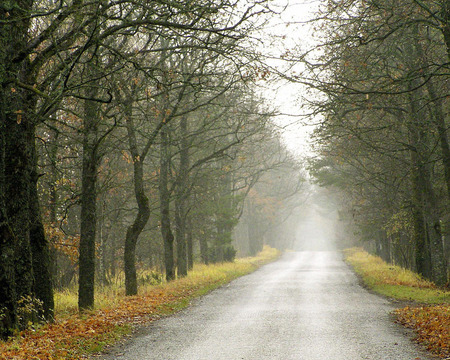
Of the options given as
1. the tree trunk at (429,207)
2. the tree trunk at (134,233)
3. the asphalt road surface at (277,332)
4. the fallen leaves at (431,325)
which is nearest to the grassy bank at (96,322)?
the asphalt road surface at (277,332)

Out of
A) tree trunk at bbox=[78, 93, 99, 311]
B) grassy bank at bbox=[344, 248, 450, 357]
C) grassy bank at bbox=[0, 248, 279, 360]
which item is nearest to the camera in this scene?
grassy bank at bbox=[0, 248, 279, 360]

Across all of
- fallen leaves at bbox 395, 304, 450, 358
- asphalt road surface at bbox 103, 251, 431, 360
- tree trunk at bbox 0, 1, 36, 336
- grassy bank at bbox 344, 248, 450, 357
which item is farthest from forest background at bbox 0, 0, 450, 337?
fallen leaves at bbox 395, 304, 450, 358

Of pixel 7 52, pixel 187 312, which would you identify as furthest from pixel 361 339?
pixel 7 52

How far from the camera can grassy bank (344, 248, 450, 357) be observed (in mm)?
8635

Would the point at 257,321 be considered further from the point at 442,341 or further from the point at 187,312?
the point at 442,341

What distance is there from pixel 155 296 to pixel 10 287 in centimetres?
701

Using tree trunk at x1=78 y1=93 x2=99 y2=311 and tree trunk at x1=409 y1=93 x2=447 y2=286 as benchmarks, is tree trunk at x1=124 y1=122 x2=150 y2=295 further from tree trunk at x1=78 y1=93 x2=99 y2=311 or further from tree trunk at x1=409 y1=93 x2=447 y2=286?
tree trunk at x1=409 y1=93 x2=447 y2=286

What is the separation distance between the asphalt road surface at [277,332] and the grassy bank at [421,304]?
32 cm

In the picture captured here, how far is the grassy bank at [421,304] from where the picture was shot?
864cm

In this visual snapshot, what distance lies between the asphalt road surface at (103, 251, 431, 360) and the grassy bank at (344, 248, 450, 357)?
32cm

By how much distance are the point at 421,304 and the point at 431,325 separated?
14.2 ft

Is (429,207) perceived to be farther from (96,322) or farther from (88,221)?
(96,322)

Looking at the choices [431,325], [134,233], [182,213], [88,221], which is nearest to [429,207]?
[431,325]

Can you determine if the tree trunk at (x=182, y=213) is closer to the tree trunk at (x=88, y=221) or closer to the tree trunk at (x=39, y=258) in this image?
the tree trunk at (x=88, y=221)
